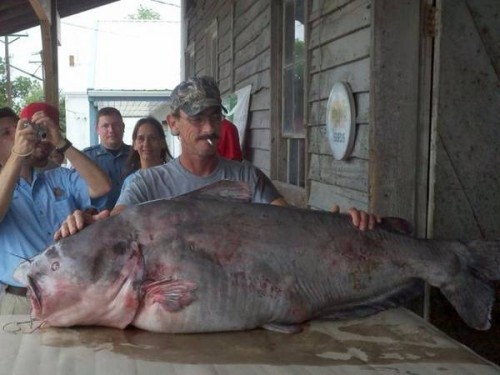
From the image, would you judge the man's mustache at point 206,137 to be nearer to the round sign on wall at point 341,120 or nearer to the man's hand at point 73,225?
the man's hand at point 73,225

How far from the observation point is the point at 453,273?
243cm

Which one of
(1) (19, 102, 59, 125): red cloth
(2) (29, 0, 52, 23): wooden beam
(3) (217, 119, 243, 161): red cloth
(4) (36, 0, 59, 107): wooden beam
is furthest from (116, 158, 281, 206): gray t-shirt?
(4) (36, 0, 59, 107): wooden beam

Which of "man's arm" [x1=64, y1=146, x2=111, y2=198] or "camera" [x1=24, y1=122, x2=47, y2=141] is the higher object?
"camera" [x1=24, y1=122, x2=47, y2=141]

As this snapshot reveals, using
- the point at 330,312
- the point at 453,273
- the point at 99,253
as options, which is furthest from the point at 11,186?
the point at 453,273

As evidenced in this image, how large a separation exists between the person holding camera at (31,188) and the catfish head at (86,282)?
2.99 feet

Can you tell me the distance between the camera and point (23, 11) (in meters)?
9.90

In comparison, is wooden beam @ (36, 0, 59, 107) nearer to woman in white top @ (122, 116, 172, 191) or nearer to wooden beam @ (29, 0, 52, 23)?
wooden beam @ (29, 0, 52, 23)

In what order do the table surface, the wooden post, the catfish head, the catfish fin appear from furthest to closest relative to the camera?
the wooden post, the catfish fin, the catfish head, the table surface

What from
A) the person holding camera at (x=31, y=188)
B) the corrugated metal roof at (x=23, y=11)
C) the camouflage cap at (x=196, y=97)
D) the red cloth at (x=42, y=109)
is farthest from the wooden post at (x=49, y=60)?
the camouflage cap at (x=196, y=97)

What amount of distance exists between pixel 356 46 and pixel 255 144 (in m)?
3.45

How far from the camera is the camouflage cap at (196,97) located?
301 cm

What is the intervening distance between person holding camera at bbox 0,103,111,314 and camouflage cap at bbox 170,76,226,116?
2.65 ft

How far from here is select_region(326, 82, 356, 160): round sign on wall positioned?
404 cm

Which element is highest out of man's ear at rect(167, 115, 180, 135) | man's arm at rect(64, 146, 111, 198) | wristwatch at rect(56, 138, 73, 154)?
→ man's ear at rect(167, 115, 180, 135)
